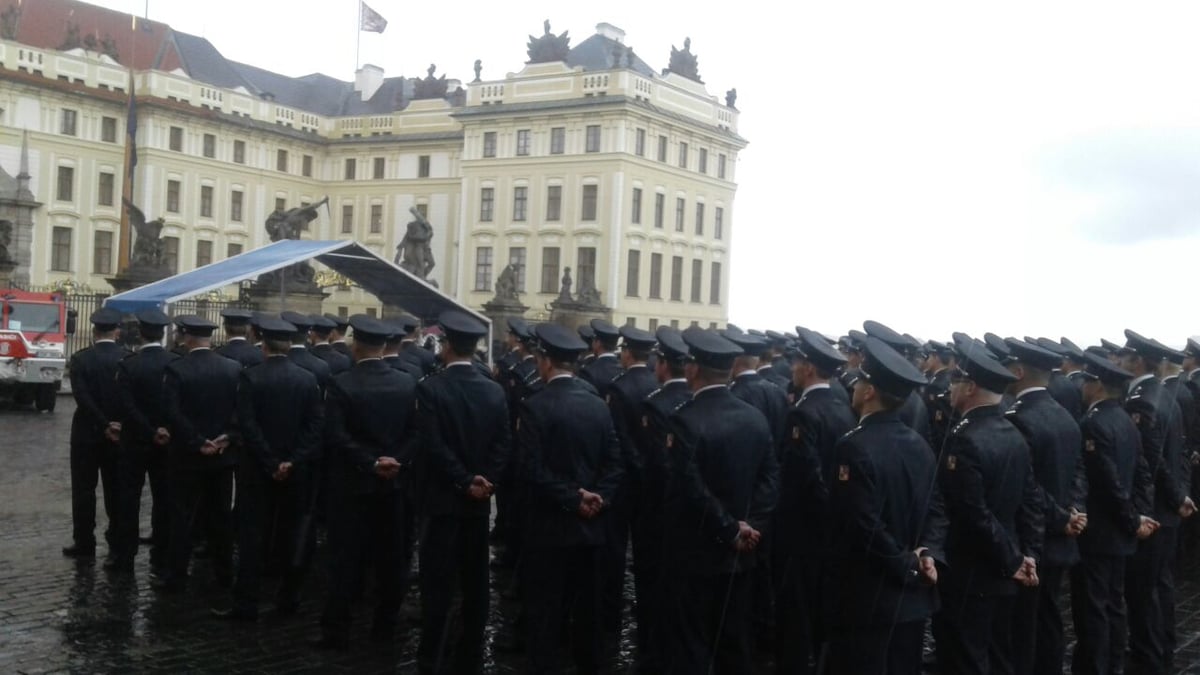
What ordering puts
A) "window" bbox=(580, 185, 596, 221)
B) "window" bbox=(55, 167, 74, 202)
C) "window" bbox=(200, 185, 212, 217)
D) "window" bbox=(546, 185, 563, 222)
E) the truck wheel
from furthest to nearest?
"window" bbox=(200, 185, 212, 217) < "window" bbox=(546, 185, 563, 222) < "window" bbox=(580, 185, 596, 221) < "window" bbox=(55, 167, 74, 202) < the truck wheel

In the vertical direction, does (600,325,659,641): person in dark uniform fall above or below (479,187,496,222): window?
below

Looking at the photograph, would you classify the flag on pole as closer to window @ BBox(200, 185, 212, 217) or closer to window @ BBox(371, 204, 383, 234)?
window @ BBox(371, 204, 383, 234)

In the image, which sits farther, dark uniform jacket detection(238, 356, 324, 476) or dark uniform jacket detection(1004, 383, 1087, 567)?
dark uniform jacket detection(238, 356, 324, 476)

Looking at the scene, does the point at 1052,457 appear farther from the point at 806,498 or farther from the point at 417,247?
the point at 417,247

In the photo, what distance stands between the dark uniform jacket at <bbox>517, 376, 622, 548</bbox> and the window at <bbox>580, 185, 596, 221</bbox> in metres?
47.7

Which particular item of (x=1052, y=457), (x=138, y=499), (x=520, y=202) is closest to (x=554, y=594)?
(x=1052, y=457)

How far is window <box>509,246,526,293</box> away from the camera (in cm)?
5597

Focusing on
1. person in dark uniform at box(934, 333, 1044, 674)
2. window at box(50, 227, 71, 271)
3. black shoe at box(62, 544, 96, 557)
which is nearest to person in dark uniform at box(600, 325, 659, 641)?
person in dark uniform at box(934, 333, 1044, 674)

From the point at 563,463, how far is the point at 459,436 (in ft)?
2.31

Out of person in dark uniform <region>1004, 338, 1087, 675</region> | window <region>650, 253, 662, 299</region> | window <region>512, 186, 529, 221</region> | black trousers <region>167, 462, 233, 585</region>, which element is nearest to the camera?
person in dark uniform <region>1004, 338, 1087, 675</region>

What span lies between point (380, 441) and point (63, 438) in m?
13.4

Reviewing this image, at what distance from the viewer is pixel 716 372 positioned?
5.97 m

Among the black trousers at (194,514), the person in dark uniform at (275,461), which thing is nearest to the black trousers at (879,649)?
the person in dark uniform at (275,461)

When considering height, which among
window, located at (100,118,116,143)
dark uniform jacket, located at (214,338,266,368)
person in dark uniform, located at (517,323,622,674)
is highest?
window, located at (100,118,116,143)
